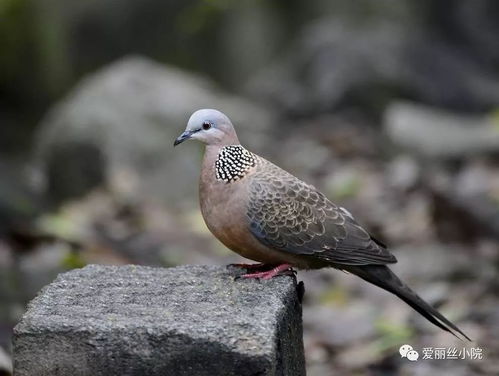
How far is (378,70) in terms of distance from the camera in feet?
41.1

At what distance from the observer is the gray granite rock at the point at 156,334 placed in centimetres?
390

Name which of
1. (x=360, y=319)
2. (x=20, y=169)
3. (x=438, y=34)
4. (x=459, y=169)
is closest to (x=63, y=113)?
(x=20, y=169)

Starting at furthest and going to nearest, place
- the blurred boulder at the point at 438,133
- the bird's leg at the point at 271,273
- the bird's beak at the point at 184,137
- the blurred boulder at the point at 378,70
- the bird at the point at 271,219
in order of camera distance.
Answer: the blurred boulder at the point at 378,70 → the blurred boulder at the point at 438,133 → the bird's beak at the point at 184,137 → the bird at the point at 271,219 → the bird's leg at the point at 271,273

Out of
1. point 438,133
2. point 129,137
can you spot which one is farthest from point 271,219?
point 438,133

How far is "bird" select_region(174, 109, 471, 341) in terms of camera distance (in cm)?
474

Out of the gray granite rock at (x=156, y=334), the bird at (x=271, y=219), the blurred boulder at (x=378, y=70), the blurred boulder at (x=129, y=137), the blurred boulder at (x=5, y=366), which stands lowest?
the gray granite rock at (x=156, y=334)

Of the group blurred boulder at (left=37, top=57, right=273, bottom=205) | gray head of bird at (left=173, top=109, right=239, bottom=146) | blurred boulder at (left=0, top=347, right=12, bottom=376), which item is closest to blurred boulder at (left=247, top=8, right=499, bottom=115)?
blurred boulder at (left=37, top=57, right=273, bottom=205)

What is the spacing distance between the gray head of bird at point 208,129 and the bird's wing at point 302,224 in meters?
0.24

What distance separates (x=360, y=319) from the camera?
7121 mm

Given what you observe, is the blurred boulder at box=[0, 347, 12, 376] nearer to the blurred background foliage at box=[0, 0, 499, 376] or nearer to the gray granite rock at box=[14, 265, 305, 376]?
the blurred background foliage at box=[0, 0, 499, 376]

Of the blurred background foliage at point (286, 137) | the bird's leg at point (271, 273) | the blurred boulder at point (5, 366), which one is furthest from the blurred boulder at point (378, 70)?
the bird's leg at point (271, 273)

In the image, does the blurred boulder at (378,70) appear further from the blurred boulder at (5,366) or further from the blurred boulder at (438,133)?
the blurred boulder at (5,366)

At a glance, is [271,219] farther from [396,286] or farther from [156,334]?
[156,334]

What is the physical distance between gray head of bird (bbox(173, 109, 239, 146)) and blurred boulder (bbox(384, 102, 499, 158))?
5784 mm
